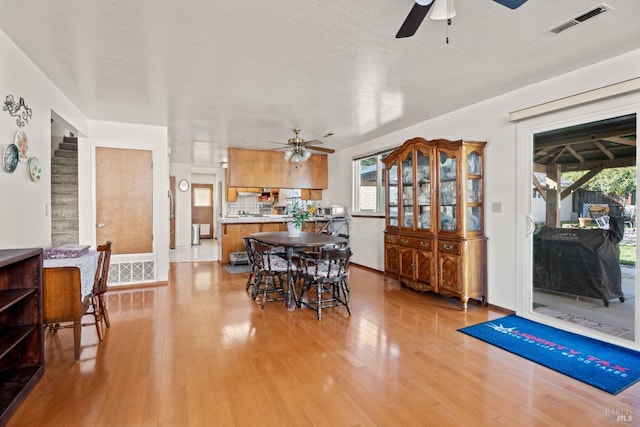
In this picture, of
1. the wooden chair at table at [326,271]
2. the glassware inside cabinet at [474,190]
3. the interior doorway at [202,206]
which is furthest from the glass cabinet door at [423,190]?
the interior doorway at [202,206]

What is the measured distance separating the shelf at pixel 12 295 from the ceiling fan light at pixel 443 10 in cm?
312

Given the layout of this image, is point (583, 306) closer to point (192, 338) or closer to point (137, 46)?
point (192, 338)

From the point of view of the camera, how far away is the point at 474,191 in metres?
4.05

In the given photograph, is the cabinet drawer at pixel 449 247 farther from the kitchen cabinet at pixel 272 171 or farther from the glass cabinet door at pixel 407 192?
the kitchen cabinet at pixel 272 171

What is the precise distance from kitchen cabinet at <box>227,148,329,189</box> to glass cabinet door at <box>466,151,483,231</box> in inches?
160

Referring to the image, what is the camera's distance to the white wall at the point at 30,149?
2.48 m

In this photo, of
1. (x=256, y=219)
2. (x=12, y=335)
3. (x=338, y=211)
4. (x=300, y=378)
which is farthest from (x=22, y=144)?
(x=338, y=211)

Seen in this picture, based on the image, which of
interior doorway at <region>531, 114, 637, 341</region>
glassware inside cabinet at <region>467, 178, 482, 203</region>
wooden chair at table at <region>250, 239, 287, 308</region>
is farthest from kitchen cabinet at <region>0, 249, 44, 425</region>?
interior doorway at <region>531, 114, 637, 341</region>

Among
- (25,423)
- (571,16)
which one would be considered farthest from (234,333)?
(571,16)

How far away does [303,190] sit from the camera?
7953 mm

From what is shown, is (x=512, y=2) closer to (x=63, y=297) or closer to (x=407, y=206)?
(x=407, y=206)

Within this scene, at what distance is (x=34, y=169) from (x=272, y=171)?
4.57m

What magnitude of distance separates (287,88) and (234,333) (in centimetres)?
252

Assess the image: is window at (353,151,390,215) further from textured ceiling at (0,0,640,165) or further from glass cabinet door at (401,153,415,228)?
textured ceiling at (0,0,640,165)
